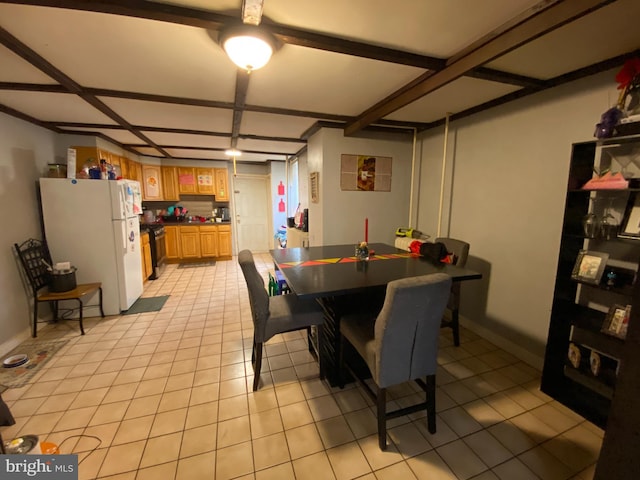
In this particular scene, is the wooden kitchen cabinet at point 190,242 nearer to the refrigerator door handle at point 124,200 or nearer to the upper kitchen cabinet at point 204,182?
the upper kitchen cabinet at point 204,182

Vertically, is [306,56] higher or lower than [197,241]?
higher

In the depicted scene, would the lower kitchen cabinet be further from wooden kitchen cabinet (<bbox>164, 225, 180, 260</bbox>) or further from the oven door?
the oven door

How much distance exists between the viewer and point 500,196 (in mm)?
2521

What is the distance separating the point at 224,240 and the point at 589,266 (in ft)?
19.5

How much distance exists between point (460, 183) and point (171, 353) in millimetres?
3458

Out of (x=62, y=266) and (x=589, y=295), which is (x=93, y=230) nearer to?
(x=62, y=266)

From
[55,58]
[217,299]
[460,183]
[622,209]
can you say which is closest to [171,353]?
[217,299]

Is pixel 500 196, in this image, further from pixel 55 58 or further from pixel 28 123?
pixel 28 123

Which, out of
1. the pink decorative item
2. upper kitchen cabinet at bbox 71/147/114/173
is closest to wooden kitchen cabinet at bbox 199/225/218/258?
upper kitchen cabinet at bbox 71/147/114/173

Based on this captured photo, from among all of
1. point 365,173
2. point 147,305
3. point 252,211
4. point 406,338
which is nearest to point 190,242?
point 252,211

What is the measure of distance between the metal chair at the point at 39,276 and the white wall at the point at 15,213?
0.08 metres

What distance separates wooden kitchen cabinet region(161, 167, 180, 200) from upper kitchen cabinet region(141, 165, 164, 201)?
79 mm

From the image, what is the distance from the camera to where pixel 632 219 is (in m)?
1.58

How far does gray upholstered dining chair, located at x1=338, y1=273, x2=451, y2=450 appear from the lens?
133 centimetres
